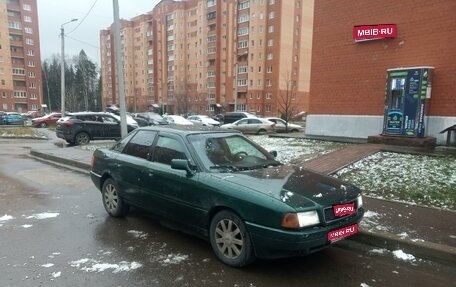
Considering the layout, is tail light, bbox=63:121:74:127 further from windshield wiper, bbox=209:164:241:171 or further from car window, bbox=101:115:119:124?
windshield wiper, bbox=209:164:241:171

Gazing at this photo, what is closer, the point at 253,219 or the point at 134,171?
the point at 253,219

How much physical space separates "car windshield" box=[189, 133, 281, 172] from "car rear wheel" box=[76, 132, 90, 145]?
45.7ft

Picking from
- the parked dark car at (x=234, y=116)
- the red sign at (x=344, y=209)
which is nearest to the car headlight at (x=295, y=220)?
the red sign at (x=344, y=209)

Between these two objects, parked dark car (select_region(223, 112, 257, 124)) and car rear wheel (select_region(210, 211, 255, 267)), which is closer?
car rear wheel (select_region(210, 211, 255, 267))

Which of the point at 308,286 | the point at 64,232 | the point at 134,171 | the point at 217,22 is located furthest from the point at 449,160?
the point at 217,22

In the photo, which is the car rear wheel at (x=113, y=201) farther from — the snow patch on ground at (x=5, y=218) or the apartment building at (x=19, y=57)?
the apartment building at (x=19, y=57)

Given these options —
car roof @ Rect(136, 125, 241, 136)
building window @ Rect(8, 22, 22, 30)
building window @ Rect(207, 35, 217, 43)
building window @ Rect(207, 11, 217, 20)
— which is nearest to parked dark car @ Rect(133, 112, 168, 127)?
car roof @ Rect(136, 125, 241, 136)

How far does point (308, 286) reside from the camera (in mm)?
3695

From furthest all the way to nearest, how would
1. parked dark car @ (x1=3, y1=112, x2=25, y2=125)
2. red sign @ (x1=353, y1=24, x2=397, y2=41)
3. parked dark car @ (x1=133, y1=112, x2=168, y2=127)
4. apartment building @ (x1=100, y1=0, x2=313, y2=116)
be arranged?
apartment building @ (x1=100, y1=0, x2=313, y2=116) < parked dark car @ (x1=3, y1=112, x2=25, y2=125) < parked dark car @ (x1=133, y1=112, x2=168, y2=127) < red sign @ (x1=353, y1=24, x2=397, y2=41)

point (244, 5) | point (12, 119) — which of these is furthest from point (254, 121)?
point (244, 5)

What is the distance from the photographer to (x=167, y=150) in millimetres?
5078

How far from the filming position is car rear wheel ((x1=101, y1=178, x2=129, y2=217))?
5.80 metres

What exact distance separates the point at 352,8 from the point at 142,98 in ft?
284

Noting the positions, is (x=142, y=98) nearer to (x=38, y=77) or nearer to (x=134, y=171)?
(x=38, y=77)
